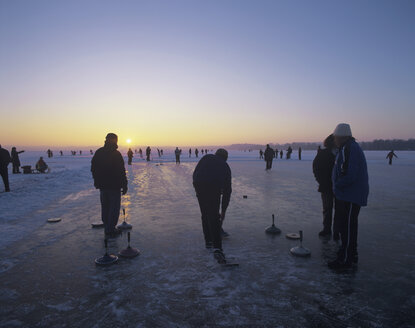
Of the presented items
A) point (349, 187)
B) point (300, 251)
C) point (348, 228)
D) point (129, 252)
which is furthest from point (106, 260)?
point (349, 187)

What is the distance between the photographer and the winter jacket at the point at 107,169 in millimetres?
5434

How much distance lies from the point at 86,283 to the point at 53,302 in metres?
0.49

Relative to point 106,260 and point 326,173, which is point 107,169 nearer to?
point 106,260

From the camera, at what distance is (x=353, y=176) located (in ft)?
12.2

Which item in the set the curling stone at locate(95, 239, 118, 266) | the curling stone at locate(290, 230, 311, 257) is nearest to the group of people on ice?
the curling stone at locate(290, 230, 311, 257)

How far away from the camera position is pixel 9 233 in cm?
568

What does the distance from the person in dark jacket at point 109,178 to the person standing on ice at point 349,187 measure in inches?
158

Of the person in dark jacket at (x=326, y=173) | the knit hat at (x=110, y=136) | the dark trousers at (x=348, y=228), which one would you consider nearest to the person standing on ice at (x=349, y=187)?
the dark trousers at (x=348, y=228)

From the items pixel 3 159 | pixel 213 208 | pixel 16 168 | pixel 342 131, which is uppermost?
pixel 342 131

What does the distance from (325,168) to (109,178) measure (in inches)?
174

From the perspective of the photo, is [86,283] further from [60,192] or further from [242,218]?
[60,192]

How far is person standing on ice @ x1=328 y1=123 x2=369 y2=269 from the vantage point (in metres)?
3.76

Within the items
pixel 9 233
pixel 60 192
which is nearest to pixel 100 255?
pixel 9 233

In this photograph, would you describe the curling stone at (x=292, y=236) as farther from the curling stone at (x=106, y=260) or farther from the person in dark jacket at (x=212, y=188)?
the curling stone at (x=106, y=260)
